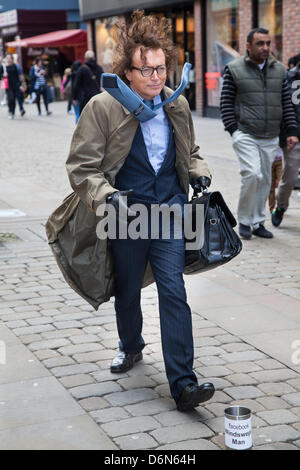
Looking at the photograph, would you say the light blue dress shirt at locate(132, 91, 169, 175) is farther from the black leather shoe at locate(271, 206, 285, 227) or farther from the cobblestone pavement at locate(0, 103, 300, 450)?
the black leather shoe at locate(271, 206, 285, 227)

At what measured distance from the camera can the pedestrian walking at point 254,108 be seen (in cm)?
797

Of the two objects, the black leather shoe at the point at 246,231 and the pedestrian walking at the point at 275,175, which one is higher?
the pedestrian walking at the point at 275,175

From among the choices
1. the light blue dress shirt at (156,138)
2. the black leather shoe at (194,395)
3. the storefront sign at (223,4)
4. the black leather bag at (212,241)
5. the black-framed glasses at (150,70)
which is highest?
the storefront sign at (223,4)

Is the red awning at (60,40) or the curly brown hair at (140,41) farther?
the red awning at (60,40)

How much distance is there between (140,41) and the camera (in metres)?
4.21

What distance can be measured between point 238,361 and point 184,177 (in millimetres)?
1217

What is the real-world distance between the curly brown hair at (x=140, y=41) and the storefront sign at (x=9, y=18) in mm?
38445

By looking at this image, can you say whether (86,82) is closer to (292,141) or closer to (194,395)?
(292,141)

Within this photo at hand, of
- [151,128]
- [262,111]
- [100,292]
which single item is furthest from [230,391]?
[262,111]

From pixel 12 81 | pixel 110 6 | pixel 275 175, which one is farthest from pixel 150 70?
pixel 110 6

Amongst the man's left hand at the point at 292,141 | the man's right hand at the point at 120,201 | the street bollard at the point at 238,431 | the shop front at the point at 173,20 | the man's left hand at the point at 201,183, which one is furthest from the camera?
the shop front at the point at 173,20

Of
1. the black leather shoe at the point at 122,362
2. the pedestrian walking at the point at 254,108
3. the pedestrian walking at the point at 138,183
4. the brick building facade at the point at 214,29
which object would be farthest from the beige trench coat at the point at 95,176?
the brick building facade at the point at 214,29

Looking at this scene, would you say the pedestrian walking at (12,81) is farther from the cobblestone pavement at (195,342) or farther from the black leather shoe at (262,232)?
the black leather shoe at (262,232)

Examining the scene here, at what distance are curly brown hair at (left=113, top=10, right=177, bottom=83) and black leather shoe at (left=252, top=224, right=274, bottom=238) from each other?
13.8ft
